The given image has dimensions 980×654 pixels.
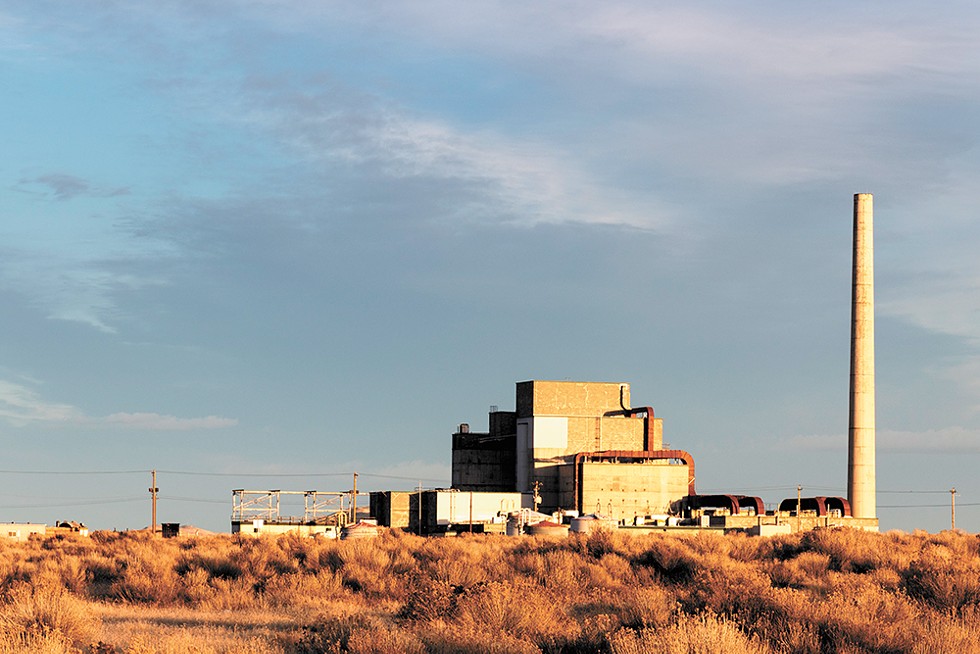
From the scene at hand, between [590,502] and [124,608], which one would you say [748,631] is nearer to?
[124,608]

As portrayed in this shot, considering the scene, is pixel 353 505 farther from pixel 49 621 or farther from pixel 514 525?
pixel 49 621

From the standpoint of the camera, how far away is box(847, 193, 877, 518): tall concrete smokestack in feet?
345

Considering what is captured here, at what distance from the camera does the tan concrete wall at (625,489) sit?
390 ft

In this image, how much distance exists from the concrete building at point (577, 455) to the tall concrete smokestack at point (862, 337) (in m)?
22.0

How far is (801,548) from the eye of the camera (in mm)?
37781

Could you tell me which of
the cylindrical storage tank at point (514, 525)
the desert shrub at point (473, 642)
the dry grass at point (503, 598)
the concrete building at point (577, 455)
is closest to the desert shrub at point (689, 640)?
the dry grass at point (503, 598)

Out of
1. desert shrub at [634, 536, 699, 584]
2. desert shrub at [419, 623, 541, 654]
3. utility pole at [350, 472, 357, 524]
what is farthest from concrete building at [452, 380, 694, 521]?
desert shrub at [419, 623, 541, 654]

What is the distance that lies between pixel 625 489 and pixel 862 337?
Result: 28556mm

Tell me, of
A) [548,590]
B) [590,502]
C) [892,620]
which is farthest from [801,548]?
[590,502]

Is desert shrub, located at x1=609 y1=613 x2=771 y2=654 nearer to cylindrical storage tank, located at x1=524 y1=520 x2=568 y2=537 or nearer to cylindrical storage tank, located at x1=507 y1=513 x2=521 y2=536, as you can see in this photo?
cylindrical storage tank, located at x1=524 y1=520 x2=568 y2=537

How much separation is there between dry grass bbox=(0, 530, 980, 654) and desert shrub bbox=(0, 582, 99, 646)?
1.6 inches

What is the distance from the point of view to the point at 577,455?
393ft

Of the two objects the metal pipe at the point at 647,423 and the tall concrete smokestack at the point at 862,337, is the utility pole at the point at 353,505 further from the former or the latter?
the tall concrete smokestack at the point at 862,337

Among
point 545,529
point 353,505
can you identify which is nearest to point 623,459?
point 353,505
